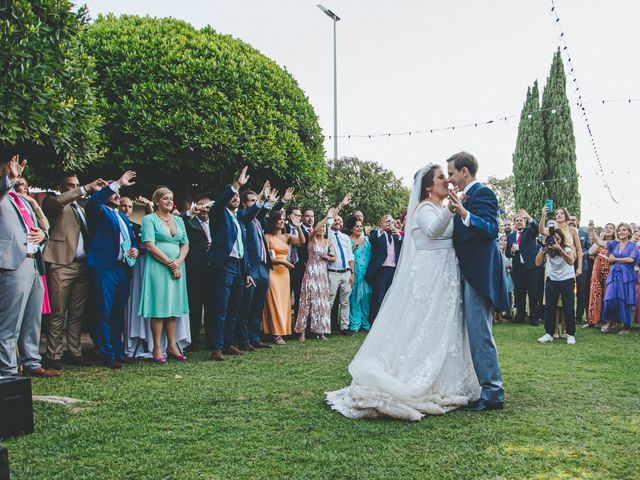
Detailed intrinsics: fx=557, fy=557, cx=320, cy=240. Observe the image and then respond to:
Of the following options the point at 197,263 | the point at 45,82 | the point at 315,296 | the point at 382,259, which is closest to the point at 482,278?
the point at 45,82

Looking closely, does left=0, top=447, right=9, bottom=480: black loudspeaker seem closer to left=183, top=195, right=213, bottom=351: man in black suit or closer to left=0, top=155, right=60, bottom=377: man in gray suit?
left=0, top=155, right=60, bottom=377: man in gray suit

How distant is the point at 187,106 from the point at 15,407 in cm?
665

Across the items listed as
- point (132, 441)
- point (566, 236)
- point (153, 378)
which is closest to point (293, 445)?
point (132, 441)

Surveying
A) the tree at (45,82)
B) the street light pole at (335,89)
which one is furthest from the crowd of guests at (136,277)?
the street light pole at (335,89)

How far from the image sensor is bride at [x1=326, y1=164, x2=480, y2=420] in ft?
14.7

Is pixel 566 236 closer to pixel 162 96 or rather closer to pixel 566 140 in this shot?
pixel 162 96

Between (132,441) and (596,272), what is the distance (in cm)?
1068

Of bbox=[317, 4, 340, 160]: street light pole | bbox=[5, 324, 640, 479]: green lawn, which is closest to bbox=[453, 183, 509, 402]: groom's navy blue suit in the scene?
bbox=[5, 324, 640, 479]: green lawn

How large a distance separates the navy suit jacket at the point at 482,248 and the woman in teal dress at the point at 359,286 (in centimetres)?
588

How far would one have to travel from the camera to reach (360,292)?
34.9 ft

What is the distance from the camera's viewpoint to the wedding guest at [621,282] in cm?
1066

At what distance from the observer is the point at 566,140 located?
37.9 m

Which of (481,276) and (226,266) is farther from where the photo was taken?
(226,266)

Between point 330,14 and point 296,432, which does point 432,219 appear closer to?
point 296,432
